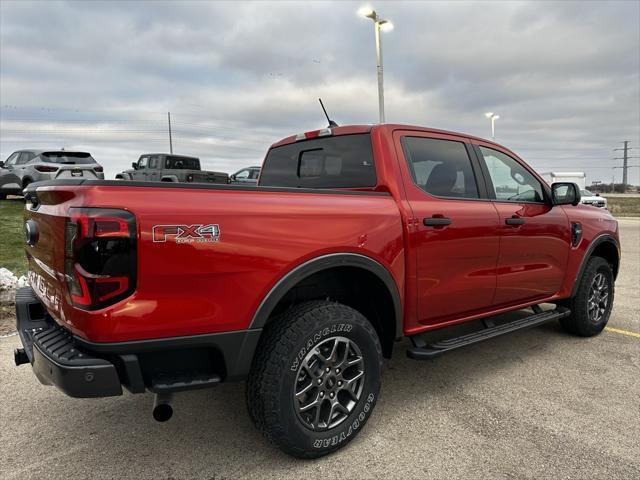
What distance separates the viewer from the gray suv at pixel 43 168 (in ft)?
43.3

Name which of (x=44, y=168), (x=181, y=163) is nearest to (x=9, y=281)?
(x=44, y=168)

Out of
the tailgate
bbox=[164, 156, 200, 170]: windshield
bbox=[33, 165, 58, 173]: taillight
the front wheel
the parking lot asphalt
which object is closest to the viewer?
the tailgate

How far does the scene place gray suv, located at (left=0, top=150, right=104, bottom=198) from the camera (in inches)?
520

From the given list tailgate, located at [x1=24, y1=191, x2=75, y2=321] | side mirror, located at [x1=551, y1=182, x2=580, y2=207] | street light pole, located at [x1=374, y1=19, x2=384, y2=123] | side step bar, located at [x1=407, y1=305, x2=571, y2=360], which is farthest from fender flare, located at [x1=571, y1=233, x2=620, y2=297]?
street light pole, located at [x1=374, y1=19, x2=384, y2=123]

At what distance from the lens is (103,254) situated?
1959 mm

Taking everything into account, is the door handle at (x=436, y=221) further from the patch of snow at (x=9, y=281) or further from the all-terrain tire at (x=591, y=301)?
the patch of snow at (x=9, y=281)

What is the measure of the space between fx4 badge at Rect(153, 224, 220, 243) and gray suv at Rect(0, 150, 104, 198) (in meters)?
12.2

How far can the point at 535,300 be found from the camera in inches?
160

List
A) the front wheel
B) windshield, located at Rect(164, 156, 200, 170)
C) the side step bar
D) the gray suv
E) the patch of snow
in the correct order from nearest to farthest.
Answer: the front wheel → the side step bar → the patch of snow → the gray suv → windshield, located at Rect(164, 156, 200, 170)

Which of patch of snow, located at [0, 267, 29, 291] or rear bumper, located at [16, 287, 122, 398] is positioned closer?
rear bumper, located at [16, 287, 122, 398]

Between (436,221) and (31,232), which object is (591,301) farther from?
(31,232)

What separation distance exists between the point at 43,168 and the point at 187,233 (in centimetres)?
1379

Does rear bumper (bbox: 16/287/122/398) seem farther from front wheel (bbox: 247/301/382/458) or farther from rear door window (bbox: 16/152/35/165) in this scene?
rear door window (bbox: 16/152/35/165)

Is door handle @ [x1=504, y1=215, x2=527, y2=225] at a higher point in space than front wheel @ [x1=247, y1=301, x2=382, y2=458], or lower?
higher
